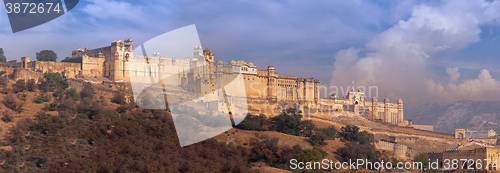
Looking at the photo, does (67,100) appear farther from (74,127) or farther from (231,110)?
(231,110)

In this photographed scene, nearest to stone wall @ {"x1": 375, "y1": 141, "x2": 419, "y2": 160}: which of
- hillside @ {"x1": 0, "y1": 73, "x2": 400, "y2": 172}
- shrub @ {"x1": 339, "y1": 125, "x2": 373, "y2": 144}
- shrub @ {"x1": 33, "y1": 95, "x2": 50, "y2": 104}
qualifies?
shrub @ {"x1": 339, "y1": 125, "x2": 373, "y2": 144}

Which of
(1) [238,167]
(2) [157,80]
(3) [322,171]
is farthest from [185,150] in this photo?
(2) [157,80]

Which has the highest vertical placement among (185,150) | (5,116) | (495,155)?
(5,116)

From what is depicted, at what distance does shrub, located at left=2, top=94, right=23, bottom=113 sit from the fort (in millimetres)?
7112

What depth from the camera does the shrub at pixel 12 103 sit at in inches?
1090

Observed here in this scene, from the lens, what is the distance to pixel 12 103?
2789cm

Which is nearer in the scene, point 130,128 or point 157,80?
point 130,128

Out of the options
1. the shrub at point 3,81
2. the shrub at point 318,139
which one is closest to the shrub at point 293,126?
the shrub at point 318,139

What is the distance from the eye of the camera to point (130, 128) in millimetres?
27578

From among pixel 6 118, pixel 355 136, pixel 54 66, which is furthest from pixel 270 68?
pixel 6 118

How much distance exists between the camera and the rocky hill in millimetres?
135100

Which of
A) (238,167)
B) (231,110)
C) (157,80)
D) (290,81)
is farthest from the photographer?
(290,81)

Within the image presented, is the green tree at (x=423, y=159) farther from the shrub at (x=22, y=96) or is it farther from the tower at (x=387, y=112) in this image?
the shrub at (x=22, y=96)

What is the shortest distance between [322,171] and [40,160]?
19.0 m
